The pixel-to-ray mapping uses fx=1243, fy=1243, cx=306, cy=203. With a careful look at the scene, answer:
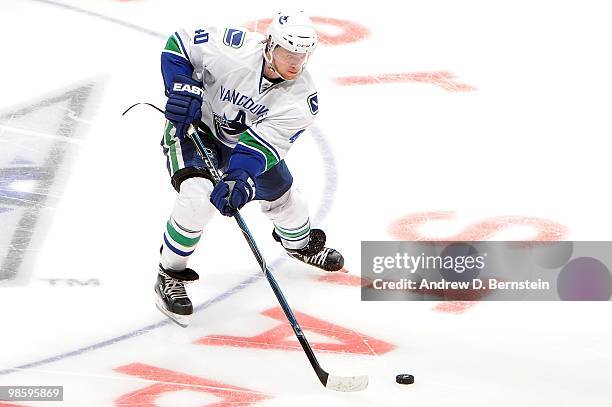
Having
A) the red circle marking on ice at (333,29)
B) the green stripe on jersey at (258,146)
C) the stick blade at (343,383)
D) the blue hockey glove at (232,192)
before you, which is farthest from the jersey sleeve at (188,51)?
the red circle marking on ice at (333,29)

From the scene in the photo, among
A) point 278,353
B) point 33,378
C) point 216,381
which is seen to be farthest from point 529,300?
point 33,378

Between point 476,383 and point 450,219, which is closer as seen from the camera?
point 476,383

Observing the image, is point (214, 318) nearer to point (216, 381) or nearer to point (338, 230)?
point (216, 381)

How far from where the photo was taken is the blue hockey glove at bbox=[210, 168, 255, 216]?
4.16 meters

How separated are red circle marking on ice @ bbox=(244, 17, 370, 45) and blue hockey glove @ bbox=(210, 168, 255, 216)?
3.00 meters

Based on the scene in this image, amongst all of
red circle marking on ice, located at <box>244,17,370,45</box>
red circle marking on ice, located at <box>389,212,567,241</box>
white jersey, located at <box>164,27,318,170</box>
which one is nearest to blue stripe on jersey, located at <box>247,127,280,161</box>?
white jersey, located at <box>164,27,318,170</box>

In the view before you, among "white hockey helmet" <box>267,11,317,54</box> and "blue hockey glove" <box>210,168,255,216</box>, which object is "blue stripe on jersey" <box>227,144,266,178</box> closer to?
"blue hockey glove" <box>210,168,255,216</box>

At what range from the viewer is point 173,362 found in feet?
14.0

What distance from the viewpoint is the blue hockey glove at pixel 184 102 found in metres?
4.31

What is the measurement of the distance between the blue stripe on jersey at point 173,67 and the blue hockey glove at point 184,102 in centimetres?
7

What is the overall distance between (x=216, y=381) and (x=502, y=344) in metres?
1.07

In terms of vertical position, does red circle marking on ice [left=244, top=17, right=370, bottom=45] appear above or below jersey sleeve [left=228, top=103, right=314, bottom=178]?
below

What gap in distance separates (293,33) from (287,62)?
0.39 ft

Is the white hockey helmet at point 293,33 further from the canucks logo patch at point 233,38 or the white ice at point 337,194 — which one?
the white ice at point 337,194
